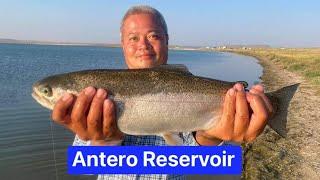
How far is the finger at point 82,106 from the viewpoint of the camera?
3.92 m

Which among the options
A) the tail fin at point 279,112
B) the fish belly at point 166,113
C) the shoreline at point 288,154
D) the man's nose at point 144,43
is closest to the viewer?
the fish belly at point 166,113

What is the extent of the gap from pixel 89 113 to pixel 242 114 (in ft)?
4.84

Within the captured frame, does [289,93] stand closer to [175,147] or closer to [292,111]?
[175,147]

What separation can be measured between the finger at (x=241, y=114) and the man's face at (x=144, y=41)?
1.08 metres

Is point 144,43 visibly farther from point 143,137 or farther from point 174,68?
point 143,137

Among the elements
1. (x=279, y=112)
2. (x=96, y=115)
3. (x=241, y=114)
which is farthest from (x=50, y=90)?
(x=279, y=112)

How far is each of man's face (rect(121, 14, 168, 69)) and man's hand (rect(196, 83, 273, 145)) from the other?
101 centimetres

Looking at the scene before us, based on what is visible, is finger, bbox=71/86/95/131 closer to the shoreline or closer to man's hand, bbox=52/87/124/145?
man's hand, bbox=52/87/124/145

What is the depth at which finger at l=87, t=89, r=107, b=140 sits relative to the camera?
3936 millimetres

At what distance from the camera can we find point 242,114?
4.16 metres

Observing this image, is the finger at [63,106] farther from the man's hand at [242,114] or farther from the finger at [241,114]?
the finger at [241,114]

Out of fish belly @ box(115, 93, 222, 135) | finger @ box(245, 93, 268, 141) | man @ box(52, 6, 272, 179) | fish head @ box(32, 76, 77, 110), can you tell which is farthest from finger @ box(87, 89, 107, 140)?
finger @ box(245, 93, 268, 141)

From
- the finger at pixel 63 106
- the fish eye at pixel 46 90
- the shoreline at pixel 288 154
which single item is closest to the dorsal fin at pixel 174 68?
the finger at pixel 63 106

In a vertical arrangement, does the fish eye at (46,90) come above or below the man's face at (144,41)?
below
